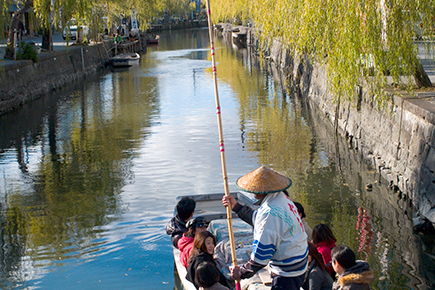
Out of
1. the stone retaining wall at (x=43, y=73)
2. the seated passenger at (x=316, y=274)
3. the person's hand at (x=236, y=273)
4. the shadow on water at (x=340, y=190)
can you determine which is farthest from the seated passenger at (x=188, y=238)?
the stone retaining wall at (x=43, y=73)

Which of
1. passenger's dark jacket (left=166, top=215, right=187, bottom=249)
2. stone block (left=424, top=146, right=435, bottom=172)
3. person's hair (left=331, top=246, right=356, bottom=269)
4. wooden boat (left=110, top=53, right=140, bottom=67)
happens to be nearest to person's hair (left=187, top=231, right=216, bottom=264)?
passenger's dark jacket (left=166, top=215, right=187, bottom=249)

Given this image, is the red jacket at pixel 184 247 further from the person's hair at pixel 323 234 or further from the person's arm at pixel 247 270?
the person's arm at pixel 247 270

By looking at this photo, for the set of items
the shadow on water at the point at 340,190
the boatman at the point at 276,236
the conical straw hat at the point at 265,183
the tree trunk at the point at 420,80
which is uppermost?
the tree trunk at the point at 420,80

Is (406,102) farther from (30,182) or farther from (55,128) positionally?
(55,128)

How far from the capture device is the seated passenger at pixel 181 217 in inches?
215

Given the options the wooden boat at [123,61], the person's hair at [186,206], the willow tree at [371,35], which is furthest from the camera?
the wooden boat at [123,61]

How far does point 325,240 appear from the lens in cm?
488

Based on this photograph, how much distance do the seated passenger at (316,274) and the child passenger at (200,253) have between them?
33.9 inches

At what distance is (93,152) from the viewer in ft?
40.3

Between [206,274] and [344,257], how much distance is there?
1201mm

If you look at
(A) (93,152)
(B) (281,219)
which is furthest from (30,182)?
(B) (281,219)

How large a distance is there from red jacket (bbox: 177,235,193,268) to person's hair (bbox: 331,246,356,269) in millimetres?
1702

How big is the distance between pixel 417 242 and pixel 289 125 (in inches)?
313

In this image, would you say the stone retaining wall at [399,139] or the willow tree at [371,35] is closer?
the stone retaining wall at [399,139]
